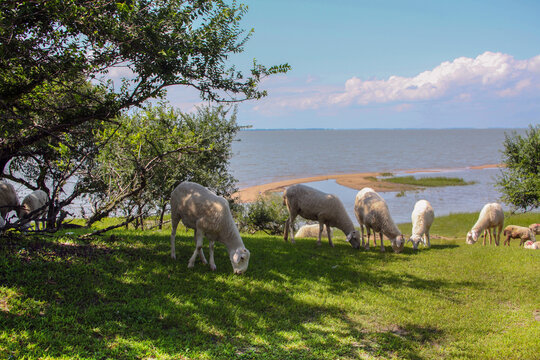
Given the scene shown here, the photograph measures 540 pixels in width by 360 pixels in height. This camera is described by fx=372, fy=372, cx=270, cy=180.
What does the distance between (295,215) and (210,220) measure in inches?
256

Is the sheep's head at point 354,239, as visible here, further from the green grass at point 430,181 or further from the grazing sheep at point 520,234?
the green grass at point 430,181

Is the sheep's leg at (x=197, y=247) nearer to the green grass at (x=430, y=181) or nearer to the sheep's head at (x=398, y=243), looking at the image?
the sheep's head at (x=398, y=243)

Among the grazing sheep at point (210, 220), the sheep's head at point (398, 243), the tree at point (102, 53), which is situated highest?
the tree at point (102, 53)

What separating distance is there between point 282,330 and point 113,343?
3.20 metres

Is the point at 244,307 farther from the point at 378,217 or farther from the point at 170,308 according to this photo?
the point at 378,217

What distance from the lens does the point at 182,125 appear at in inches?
853

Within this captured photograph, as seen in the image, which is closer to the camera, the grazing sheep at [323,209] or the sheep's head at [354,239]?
the sheep's head at [354,239]

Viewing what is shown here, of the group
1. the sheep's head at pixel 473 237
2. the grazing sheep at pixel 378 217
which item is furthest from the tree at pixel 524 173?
the grazing sheep at pixel 378 217

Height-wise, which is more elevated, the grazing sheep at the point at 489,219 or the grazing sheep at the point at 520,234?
the grazing sheep at the point at 489,219

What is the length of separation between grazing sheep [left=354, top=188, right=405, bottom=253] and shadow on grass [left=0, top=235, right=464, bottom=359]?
3.56 meters

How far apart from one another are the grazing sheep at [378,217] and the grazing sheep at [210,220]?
714 centimetres

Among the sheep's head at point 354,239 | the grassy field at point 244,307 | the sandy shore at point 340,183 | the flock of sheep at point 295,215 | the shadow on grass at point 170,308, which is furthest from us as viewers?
the sandy shore at point 340,183

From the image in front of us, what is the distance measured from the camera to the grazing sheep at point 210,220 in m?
10.1

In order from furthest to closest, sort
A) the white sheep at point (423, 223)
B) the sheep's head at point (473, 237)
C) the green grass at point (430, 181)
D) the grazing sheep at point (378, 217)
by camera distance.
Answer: the green grass at point (430, 181) < the sheep's head at point (473, 237) < the white sheep at point (423, 223) < the grazing sheep at point (378, 217)
